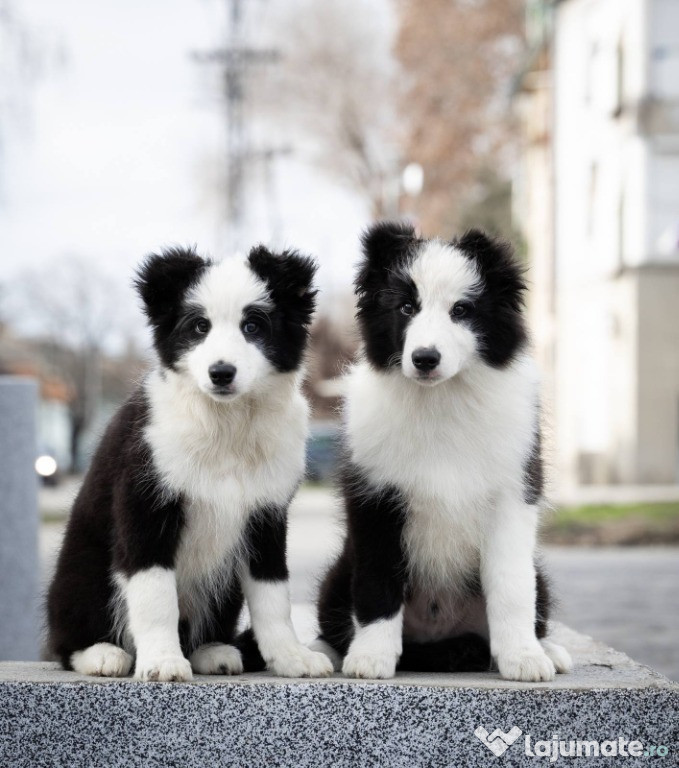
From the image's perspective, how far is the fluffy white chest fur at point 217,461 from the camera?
12.0 feet

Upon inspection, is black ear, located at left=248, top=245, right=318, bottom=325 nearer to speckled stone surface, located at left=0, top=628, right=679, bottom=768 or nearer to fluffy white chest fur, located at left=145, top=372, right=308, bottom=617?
fluffy white chest fur, located at left=145, top=372, right=308, bottom=617

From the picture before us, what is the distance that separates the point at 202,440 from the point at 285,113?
1255 inches

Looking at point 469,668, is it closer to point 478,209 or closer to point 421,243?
point 421,243

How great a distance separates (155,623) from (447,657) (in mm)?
1014

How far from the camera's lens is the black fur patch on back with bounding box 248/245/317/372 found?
12.1 ft

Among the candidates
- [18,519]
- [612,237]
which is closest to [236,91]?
[612,237]

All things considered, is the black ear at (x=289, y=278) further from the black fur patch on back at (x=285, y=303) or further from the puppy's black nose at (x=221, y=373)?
the puppy's black nose at (x=221, y=373)

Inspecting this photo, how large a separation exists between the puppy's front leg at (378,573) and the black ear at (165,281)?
831mm

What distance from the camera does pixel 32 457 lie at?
6633 mm

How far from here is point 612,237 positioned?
23.9 meters
